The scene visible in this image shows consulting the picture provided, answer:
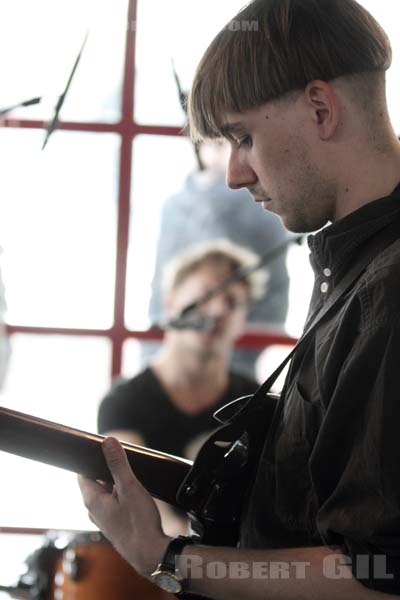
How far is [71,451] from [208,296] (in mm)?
1879

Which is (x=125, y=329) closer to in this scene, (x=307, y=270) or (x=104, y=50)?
(x=307, y=270)

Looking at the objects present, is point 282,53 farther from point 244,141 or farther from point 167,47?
point 167,47

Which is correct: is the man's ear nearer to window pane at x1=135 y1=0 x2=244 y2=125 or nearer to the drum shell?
the drum shell

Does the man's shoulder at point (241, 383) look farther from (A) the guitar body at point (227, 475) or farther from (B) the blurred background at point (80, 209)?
(A) the guitar body at point (227, 475)

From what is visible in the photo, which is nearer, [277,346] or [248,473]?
[248,473]

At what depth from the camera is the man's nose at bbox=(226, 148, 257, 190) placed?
1.28 metres

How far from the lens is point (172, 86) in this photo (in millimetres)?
3285

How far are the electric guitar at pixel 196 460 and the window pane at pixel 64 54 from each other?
79.8 inches

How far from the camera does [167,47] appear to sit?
3268 mm

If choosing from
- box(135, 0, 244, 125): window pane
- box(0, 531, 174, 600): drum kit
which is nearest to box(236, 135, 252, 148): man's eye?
box(0, 531, 174, 600): drum kit

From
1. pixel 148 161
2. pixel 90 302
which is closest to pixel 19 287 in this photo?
pixel 90 302

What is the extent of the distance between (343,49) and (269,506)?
0.58 meters

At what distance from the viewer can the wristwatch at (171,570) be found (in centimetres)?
118

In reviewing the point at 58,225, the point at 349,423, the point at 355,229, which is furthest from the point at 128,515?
the point at 58,225
